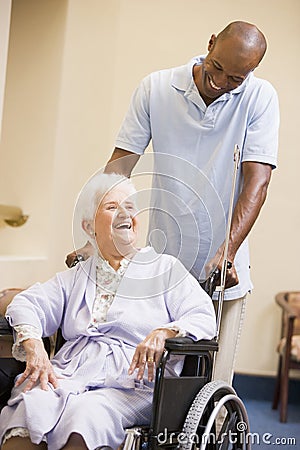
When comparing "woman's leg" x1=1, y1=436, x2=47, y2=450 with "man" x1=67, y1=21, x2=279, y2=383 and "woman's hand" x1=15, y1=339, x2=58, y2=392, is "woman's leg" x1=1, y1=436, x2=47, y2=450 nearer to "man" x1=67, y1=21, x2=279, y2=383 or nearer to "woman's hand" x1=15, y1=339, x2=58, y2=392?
"woman's hand" x1=15, y1=339, x2=58, y2=392

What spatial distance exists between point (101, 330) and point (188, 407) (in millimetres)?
330

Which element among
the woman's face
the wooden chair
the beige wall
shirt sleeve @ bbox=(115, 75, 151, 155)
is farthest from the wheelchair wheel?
the wooden chair

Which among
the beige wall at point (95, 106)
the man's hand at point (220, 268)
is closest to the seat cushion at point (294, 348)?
the beige wall at point (95, 106)

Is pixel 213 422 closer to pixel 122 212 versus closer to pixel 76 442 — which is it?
pixel 76 442

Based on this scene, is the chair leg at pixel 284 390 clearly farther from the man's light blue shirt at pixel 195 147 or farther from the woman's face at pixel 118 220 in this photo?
the woman's face at pixel 118 220

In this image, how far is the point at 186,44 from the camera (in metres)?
4.90

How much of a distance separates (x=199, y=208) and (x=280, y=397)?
2483mm

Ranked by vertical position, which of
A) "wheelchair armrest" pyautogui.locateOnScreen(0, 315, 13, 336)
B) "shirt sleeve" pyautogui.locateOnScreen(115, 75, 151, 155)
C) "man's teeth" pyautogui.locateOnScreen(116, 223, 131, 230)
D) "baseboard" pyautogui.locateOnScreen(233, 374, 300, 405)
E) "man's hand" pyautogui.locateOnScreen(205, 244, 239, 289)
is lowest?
"baseboard" pyautogui.locateOnScreen(233, 374, 300, 405)

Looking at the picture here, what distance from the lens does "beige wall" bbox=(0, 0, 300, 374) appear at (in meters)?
4.32

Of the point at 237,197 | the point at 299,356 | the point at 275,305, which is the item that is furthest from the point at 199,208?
the point at 275,305

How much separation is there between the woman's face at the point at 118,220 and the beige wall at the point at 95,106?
1.53 m

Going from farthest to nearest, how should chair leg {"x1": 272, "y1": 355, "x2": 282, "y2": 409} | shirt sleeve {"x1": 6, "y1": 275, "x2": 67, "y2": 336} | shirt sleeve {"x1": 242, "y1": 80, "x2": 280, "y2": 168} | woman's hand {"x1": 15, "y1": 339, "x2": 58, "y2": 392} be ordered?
1. chair leg {"x1": 272, "y1": 355, "x2": 282, "y2": 409}
2. shirt sleeve {"x1": 242, "y1": 80, "x2": 280, "y2": 168}
3. shirt sleeve {"x1": 6, "y1": 275, "x2": 67, "y2": 336}
4. woman's hand {"x1": 15, "y1": 339, "x2": 58, "y2": 392}

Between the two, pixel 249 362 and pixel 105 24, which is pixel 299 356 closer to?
pixel 249 362

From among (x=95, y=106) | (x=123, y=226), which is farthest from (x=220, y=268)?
(x=95, y=106)
